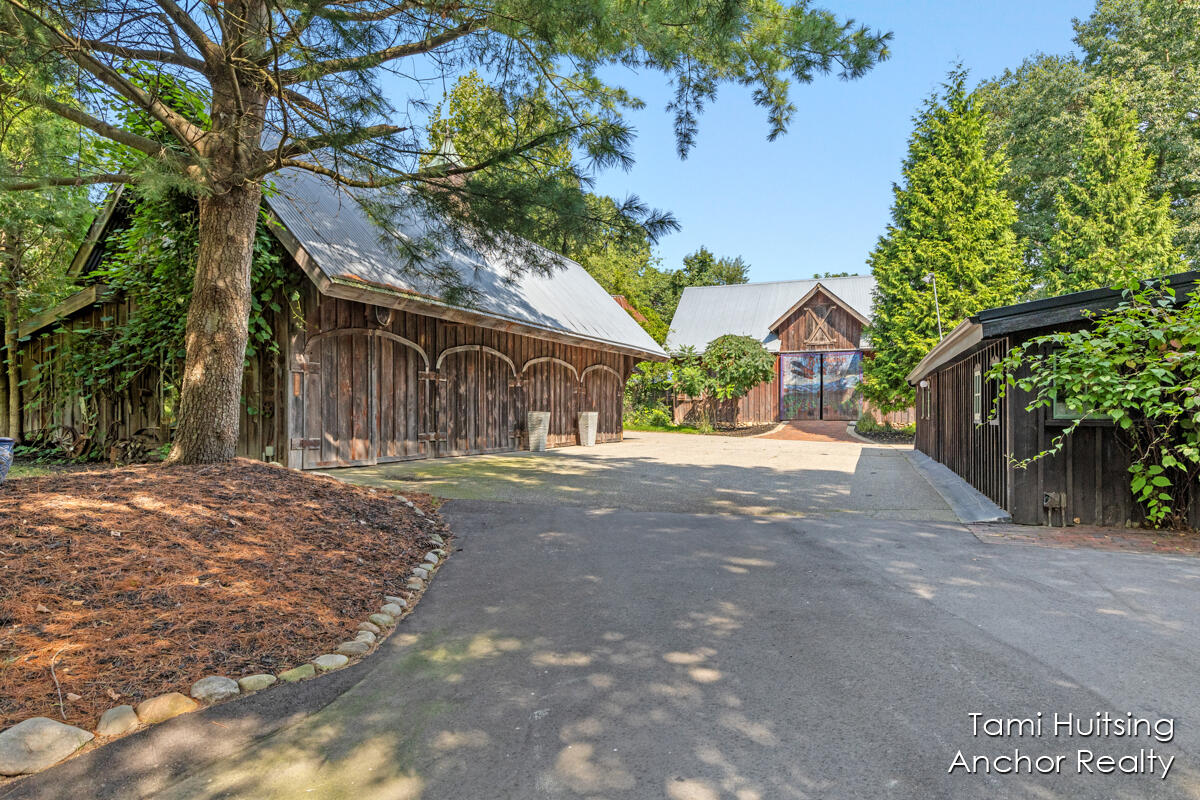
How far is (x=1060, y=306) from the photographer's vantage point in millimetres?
6055

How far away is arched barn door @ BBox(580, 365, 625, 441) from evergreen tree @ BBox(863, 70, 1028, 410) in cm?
944

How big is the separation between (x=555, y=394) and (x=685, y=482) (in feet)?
21.6

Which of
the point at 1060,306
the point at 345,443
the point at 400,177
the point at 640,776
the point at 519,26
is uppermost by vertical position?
the point at 519,26

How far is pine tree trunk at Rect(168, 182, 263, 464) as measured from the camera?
6.12 metres

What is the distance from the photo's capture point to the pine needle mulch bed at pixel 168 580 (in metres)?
2.74

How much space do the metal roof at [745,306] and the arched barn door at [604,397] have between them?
1148cm

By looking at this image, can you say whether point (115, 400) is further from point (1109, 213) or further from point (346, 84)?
point (1109, 213)

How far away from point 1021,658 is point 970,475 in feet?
22.0

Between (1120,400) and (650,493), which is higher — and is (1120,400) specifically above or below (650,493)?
above

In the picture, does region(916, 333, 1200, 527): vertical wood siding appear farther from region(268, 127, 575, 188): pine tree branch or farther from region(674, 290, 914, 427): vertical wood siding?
region(674, 290, 914, 427): vertical wood siding

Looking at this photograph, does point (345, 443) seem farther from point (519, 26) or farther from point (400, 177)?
Answer: point (519, 26)

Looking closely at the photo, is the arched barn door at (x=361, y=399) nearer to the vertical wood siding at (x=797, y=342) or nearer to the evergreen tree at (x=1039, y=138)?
the vertical wood siding at (x=797, y=342)

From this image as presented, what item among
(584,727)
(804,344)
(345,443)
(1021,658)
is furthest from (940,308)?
(584,727)

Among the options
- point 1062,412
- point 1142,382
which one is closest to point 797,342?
point 1062,412
